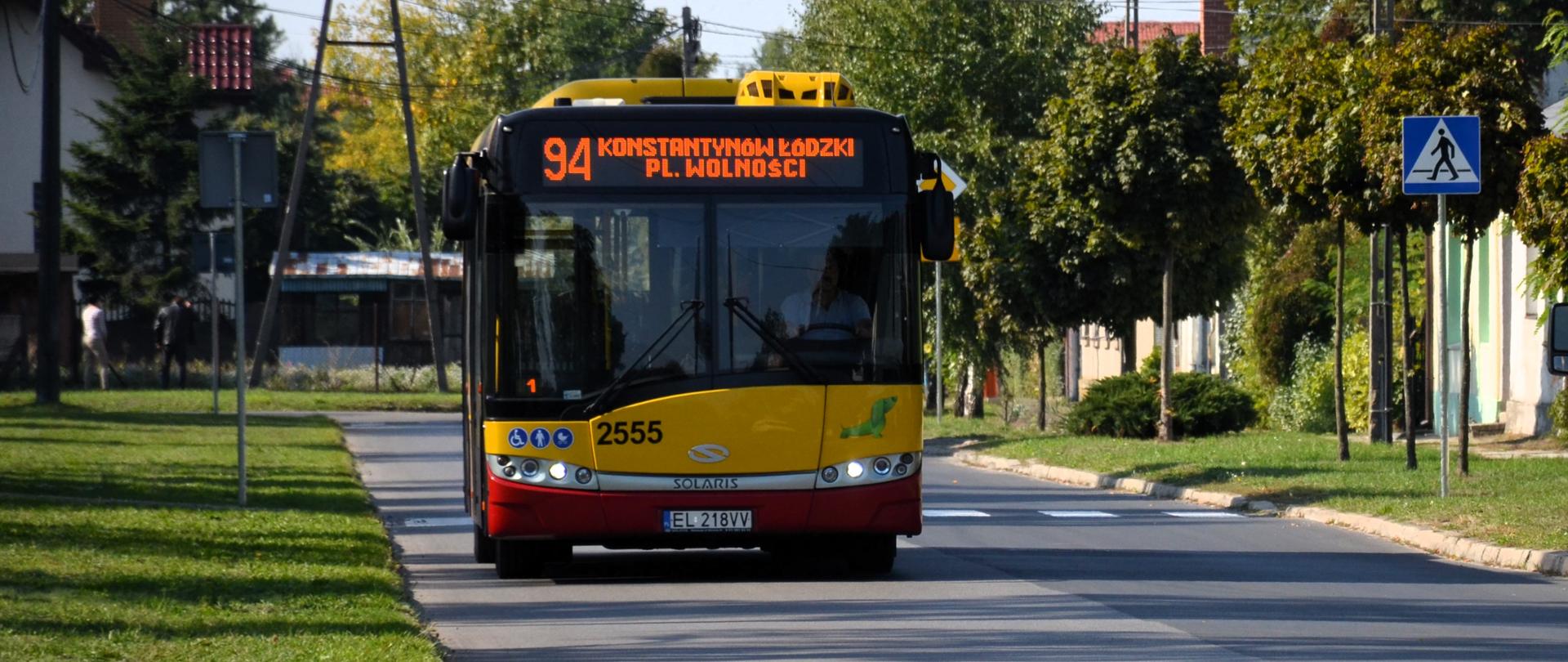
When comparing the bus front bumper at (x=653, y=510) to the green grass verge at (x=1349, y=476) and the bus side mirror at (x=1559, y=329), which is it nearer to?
the bus side mirror at (x=1559, y=329)

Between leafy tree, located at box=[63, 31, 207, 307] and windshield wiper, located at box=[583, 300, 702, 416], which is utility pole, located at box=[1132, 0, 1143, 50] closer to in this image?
leafy tree, located at box=[63, 31, 207, 307]

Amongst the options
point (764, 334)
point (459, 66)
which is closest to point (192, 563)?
point (764, 334)

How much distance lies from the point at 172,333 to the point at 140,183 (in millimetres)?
9338

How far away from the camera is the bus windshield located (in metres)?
11.6

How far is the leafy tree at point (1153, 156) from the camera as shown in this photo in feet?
81.0

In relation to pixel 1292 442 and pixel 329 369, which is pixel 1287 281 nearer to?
pixel 1292 442

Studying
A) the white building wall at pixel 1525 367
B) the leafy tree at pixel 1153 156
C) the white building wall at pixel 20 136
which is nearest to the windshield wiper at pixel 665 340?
the leafy tree at pixel 1153 156

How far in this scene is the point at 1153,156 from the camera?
971 inches

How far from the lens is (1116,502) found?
19.1 metres

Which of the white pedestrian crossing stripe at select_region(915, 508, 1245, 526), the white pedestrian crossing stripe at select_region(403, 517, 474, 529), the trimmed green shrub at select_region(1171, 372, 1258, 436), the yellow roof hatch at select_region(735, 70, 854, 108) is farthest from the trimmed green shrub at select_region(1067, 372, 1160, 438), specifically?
Answer: the yellow roof hatch at select_region(735, 70, 854, 108)

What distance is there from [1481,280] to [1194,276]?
408 cm

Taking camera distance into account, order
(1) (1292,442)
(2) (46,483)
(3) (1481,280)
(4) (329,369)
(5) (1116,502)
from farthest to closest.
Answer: (4) (329,369) < (3) (1481,280) < (1) (1292,442) < (5) (1116,502) < (2) (46,483)

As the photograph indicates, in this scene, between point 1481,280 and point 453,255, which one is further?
point 453,255

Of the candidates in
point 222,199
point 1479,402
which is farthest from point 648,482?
point 1479,402
